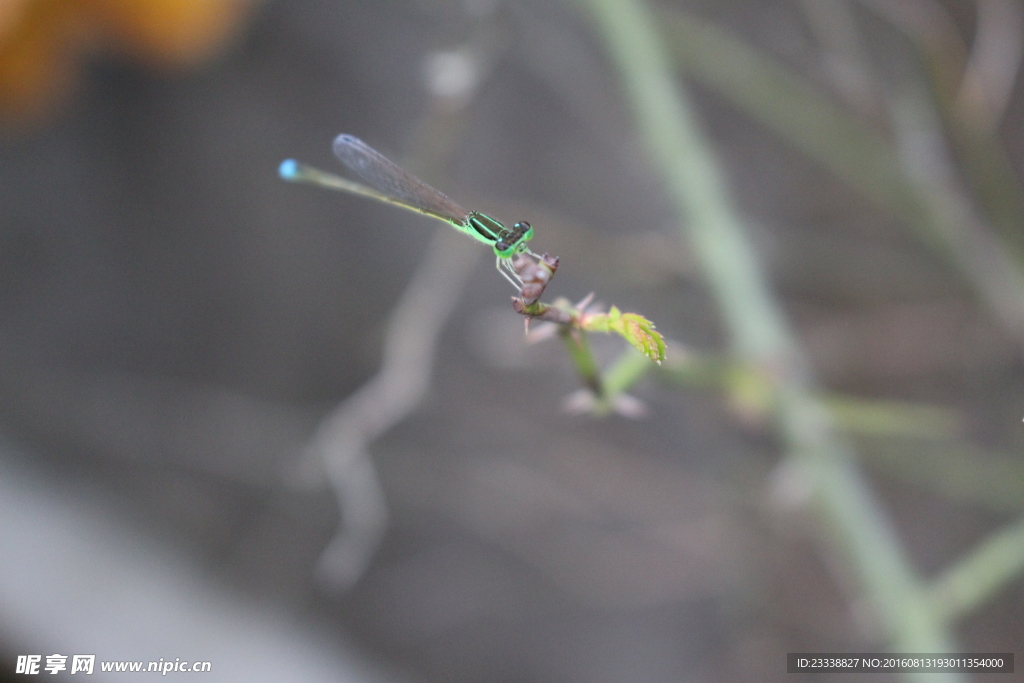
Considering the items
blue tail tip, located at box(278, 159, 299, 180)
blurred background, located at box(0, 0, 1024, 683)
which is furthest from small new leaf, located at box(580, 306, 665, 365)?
blurred background, located at box(0, 0, 1024, 683)

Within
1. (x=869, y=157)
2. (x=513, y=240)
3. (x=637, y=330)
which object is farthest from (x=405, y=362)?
(x=869, y=157)

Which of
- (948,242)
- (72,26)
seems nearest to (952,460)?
(948,242)

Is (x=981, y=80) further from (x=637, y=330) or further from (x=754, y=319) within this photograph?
(x=637, y=330)

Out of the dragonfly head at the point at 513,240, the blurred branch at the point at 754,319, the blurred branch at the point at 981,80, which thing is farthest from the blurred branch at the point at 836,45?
the dragonfly head at the point at 513,240

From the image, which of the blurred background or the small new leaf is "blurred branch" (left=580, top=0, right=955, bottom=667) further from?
the small new leaf

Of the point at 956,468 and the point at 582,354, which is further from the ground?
the point at 956,468

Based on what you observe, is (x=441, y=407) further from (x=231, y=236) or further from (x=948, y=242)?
(x=948, y=242)
